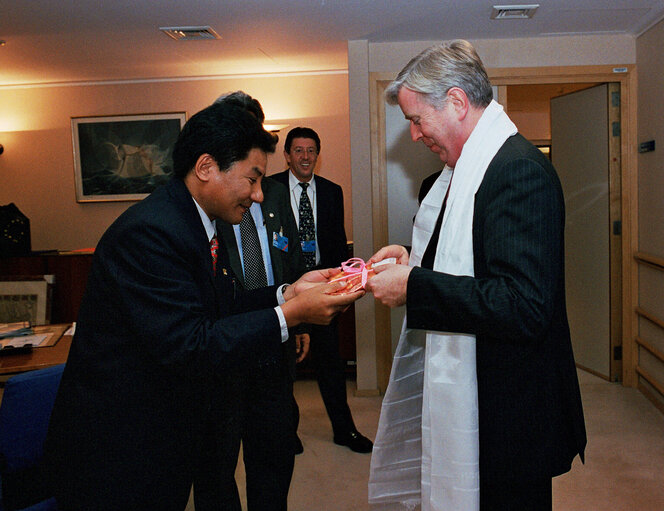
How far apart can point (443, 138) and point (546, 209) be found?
16.1 inches

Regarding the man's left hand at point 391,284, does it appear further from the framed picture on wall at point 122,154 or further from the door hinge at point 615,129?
the framed picture on wall at point 122,154

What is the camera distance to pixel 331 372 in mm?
3518

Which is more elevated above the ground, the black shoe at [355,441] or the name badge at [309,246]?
the name badge at [309,246]

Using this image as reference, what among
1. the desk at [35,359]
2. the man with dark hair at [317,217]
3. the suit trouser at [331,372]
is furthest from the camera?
the man with dark hair at [317,217]

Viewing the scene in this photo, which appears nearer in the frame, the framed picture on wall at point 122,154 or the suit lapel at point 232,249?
the suit lapel at point 232,249

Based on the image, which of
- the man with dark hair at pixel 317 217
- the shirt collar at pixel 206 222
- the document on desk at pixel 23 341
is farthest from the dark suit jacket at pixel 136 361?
the man with dark hair at pixel 317 217

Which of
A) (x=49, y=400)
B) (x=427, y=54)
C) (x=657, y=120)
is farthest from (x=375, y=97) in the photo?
(x=49, y=400)

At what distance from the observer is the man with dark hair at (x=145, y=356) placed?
1330 mm

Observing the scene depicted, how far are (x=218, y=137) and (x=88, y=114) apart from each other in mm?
5651

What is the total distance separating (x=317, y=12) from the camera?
397 cm

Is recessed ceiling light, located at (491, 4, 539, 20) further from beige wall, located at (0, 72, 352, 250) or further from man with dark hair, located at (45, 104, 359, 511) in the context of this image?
man with dark hair, located at (45, 104, 359, 511)

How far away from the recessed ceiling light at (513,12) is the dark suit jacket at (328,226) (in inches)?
62.4

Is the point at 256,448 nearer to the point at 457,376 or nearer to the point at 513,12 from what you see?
the point at 457,376

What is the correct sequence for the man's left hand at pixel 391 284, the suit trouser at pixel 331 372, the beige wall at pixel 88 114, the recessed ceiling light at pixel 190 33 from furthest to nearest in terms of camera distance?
the beige wall at pixel 88 114 → the recessed ceiling light at pixel 190 33 → the suit trouser at pixel 331 372 → the man's left hand at pixel 391 284
